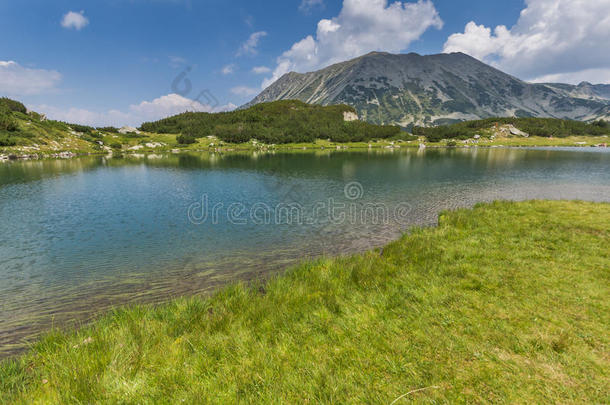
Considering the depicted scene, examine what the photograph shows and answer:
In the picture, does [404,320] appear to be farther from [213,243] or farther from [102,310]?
[213,243]

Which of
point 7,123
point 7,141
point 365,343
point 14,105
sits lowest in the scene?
point 365,343

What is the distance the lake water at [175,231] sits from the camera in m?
15.0

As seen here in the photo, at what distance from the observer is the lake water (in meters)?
15.0

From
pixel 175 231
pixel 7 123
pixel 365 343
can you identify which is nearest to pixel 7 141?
pixel 7 123

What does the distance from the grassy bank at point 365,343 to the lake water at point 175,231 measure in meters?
5.56

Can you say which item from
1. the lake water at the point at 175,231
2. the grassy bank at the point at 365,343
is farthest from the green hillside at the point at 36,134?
the grassy bank at the point at 365,343

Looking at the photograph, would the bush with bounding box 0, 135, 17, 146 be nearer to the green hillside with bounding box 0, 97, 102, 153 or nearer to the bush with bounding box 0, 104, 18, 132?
the green hillside with bounding box 0, 97, 102, 153

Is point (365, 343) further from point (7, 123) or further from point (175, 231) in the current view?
point (7, 123)

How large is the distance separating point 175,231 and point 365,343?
23.2 meters

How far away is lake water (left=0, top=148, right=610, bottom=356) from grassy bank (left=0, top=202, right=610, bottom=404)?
5561 mm

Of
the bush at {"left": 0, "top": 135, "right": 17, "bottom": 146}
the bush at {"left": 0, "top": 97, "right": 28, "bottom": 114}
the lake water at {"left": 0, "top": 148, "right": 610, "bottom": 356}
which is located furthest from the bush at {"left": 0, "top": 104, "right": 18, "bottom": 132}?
the lake water at {"left": 0, "top": 148, "right": 610, "bottom": 356}

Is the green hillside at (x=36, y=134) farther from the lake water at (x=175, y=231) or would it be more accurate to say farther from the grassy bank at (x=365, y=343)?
the grassy bank at (x=365, y=343)

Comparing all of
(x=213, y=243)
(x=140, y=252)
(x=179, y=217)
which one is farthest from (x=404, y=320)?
(x=179, y=217)

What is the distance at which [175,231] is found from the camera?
25.3 meters
